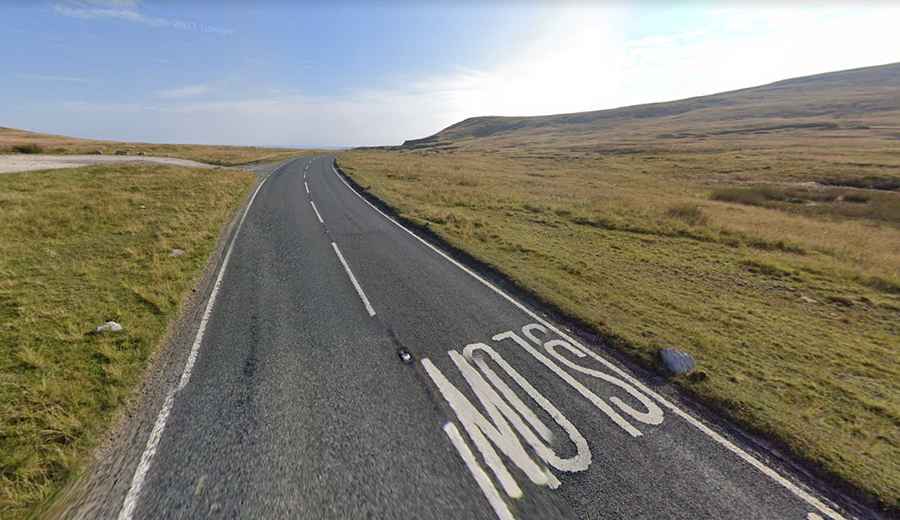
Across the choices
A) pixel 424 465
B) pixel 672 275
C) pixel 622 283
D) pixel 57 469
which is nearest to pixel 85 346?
pixel 57 469

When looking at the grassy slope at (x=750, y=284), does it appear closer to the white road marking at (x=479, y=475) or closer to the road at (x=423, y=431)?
the road at (x=423, y=431)

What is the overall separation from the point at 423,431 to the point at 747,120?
139597 millimetres

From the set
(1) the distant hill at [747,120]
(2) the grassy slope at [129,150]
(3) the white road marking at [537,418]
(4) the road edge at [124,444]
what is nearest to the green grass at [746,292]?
(3) the white road marking at [537,418]

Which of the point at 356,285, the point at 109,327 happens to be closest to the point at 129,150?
the point at 109,327

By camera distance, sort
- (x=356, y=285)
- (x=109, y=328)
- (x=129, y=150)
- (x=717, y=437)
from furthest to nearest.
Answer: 1. (x=129, y=150)
2. (x=356, y=285)
3. (x=109, y=328)
4. (x=717, y=437)

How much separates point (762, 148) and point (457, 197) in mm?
60485

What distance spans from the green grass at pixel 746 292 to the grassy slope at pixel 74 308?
757cm

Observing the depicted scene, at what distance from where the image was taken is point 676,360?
220 inches

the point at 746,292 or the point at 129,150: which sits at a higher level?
the point at 129,150

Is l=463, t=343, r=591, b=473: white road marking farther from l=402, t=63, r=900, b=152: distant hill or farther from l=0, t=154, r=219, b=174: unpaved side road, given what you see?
l=402, t=63, r=900, b=152: distant hill

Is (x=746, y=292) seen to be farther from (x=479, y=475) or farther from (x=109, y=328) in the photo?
(x=109, y=328)

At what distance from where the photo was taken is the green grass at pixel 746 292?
15.3 feet

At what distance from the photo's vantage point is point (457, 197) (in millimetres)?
22484

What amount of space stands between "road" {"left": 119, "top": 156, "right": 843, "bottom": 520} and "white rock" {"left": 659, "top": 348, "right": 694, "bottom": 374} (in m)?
0.65
